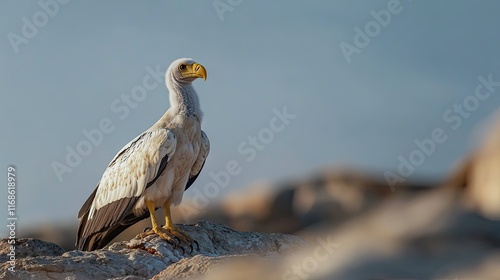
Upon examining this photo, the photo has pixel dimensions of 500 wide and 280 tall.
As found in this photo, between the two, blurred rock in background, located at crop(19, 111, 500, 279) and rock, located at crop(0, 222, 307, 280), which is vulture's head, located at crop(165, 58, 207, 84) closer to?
rock, located at crop(0, 222, 307, 280)

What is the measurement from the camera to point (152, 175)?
1039 centimetres

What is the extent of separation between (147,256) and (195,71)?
3535mm

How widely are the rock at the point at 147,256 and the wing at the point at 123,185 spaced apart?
2.75ft

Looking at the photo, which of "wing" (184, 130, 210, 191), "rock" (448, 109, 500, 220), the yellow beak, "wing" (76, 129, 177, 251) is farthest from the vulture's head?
"rock" (448, 109, 500, 220)

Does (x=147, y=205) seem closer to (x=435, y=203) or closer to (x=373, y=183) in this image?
(x=373, y=183)

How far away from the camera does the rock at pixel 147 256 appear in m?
6.78

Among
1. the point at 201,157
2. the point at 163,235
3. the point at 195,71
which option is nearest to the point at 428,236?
the point at 163,235

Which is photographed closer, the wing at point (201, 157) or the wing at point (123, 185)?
the wing at point (123, 185)

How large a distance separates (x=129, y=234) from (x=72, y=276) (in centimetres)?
1548

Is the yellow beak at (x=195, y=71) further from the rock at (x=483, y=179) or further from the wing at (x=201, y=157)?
the rock at (x=483, y=179)

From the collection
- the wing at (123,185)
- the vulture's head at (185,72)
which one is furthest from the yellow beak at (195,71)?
the wing at (123,185)

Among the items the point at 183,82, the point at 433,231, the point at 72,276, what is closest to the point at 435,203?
the point at 433,231

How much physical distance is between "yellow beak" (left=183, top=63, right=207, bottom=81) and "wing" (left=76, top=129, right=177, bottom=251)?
130cm

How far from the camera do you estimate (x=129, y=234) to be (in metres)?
23.1
